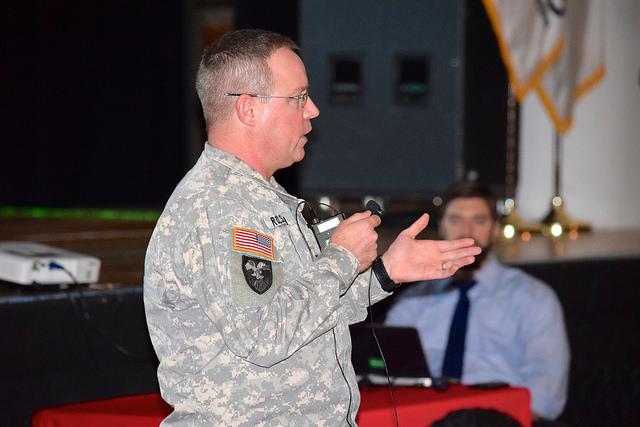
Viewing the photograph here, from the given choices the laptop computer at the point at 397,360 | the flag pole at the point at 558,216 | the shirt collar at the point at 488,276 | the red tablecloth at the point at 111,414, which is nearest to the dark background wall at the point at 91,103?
the flag pole at the point at 558,216

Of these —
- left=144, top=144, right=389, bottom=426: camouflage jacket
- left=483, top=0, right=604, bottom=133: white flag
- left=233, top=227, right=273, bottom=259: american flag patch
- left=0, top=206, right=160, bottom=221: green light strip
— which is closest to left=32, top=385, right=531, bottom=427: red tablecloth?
left=144, top=144, right=389, bottom=426: camouflage jacket

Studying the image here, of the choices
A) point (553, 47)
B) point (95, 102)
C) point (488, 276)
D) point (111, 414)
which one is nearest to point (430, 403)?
point (111, 414)

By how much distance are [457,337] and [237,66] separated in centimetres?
A: 189

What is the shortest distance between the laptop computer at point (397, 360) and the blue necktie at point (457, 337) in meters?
0.53

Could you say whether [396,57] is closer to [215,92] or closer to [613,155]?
[613,155]

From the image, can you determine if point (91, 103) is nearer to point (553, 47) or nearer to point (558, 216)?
point (553, 47)

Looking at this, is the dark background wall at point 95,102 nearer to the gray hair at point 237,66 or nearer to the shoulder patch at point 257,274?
the gray hair at point 237,66

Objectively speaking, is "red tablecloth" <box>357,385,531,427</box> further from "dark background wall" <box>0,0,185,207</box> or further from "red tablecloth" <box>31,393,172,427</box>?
"dark background wall" <box>0,0,185,207</box>

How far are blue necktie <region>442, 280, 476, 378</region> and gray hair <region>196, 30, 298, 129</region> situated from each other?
1.82 m

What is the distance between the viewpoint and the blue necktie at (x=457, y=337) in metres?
3.39

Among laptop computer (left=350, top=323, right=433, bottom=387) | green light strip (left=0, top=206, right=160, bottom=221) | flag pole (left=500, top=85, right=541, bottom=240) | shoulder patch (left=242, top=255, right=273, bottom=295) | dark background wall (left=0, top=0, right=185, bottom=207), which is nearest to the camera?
shoulder patch (left=242, top=255, right=273, bottom=295)

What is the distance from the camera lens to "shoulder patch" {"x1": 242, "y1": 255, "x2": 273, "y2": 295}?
1.64 m

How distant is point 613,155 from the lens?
20.7ft

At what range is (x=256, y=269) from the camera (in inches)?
65.1
